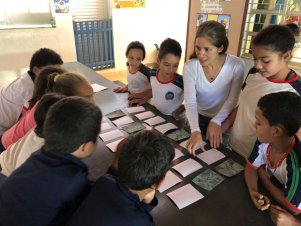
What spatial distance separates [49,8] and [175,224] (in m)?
4.32

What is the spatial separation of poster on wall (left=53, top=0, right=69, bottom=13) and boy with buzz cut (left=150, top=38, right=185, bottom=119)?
10.3ft

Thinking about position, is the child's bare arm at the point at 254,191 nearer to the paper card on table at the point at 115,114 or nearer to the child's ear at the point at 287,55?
the child's ear at the point at 287,55

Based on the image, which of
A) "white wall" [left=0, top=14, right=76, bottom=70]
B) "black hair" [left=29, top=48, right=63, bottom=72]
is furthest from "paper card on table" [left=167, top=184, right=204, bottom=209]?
"white wall" [left=0, top=14, right=76, bottom=70]

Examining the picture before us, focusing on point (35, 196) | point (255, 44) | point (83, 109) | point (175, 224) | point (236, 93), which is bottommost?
point (175, 224)

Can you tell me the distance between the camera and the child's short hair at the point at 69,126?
0.85 meters

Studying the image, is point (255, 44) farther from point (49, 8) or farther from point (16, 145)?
point (49, 8)

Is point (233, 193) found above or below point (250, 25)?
below

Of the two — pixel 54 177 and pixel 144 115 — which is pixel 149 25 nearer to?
pixel 144 115

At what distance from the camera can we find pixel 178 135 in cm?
137

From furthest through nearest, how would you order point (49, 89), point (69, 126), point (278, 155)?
1. point (49, 89)
2. point (278, 155)
3. point (69, 126)

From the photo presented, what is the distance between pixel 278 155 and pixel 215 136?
36 cm

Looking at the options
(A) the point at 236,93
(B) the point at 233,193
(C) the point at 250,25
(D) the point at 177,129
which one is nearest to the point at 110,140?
(D) the point at 177,129

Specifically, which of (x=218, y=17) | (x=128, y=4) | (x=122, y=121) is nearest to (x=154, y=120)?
(x=122, y=121)

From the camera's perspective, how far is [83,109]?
0.89 metres
